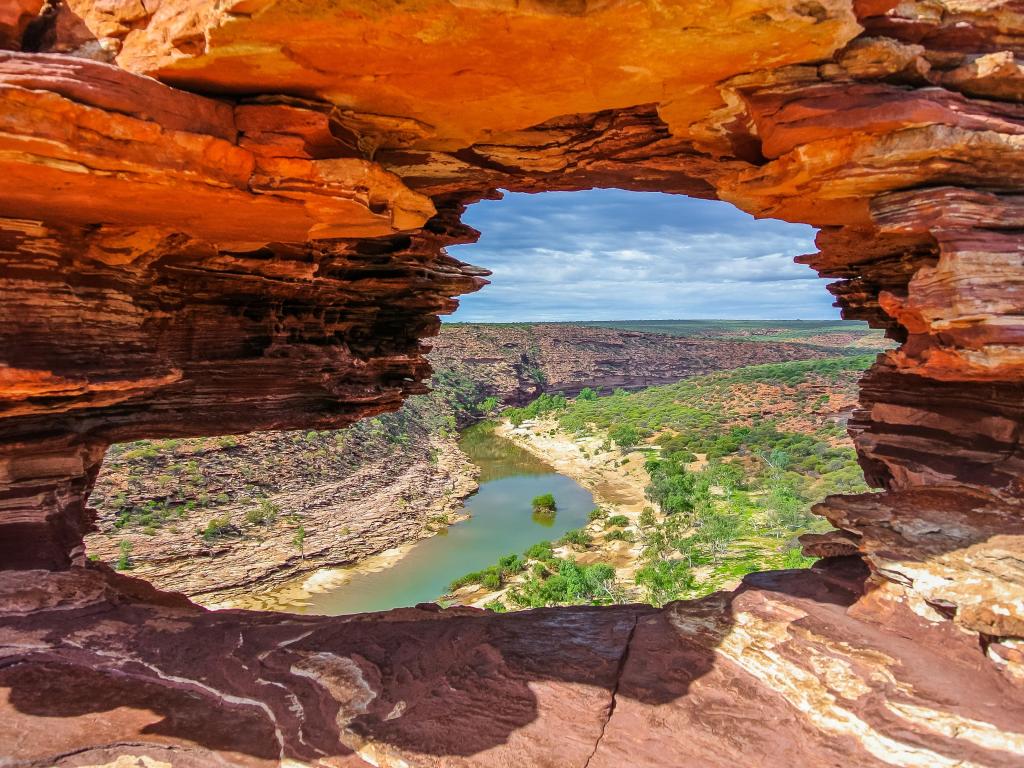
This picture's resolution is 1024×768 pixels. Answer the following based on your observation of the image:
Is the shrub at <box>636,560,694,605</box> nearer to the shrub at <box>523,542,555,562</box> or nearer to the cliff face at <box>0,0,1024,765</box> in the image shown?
the shrub at <box>523,542,555,562</box>

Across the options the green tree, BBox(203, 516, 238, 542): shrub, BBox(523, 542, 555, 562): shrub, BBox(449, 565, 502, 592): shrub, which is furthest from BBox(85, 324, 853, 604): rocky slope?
BBox(523, 542, 555, 562): shrub

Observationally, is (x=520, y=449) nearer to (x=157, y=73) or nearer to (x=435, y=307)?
(x=435, y=307)

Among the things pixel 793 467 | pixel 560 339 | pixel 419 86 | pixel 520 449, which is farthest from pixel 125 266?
pixel 560 339

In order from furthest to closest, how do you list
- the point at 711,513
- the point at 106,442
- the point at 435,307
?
the point at 711,513 < the point at 435,307 < the point at 106,442

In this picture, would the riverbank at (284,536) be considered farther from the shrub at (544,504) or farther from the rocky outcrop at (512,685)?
the rocky outcrop at (512,685)

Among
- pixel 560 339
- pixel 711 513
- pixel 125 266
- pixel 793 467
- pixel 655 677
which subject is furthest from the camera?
pixel 560 339

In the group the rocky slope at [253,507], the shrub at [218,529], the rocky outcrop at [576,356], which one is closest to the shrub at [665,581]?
the rocky slope at [253,507]
